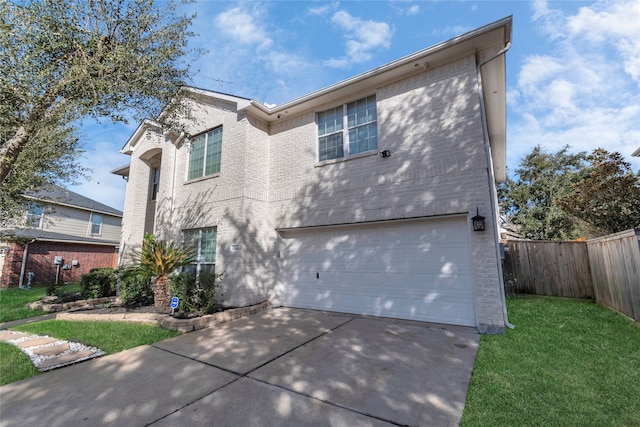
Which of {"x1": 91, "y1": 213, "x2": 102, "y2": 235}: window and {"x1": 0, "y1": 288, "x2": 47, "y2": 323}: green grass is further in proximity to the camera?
{"x1": 91, "y1": 213, "x2": 102, "y2": 235}: window

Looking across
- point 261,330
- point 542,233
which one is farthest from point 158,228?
point 542,233

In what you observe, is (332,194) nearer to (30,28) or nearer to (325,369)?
(325,369)

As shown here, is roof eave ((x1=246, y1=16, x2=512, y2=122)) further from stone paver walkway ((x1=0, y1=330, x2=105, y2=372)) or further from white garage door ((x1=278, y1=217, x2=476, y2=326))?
stone paver walkway ((x1=0, y1=330, x2=105, y2=372))

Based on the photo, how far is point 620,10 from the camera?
23.6 feet

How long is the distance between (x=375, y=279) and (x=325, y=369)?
3351 millimetres

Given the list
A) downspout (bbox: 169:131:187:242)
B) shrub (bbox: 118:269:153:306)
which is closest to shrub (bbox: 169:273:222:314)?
shrub (bbox: 118:269:153:306)

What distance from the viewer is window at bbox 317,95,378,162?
7.70m

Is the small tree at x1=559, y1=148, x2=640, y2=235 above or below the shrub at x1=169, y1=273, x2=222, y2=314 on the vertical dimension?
above

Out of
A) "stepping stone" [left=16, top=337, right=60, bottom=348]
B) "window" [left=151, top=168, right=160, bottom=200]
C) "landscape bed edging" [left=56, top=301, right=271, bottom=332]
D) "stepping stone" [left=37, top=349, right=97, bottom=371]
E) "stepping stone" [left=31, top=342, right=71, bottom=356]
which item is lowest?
"stepping stone" [left=37, top=349, right=97, bottom=371]

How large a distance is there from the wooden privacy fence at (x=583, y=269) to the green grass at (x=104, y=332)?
30.3 feet

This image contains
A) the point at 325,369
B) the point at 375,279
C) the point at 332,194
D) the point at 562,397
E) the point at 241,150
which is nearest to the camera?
the point at 562,397

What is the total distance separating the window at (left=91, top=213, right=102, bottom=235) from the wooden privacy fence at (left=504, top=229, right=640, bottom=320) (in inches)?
964

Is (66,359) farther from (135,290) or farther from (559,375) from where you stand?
(559,375)

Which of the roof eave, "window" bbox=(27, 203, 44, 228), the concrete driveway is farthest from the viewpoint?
"window" bbox=(27, 203, 44, 228)
